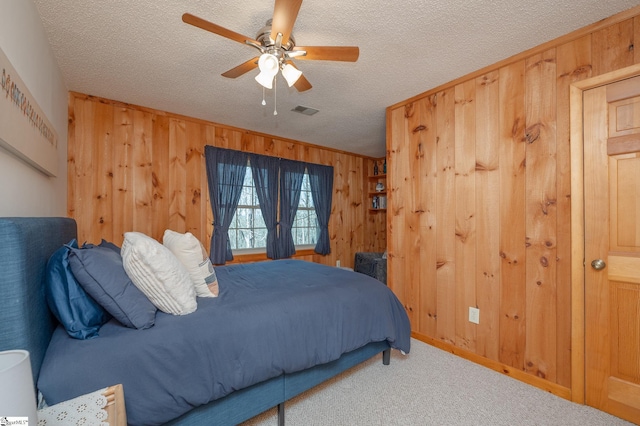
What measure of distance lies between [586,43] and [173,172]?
394cm

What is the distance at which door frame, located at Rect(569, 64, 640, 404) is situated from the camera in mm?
1868

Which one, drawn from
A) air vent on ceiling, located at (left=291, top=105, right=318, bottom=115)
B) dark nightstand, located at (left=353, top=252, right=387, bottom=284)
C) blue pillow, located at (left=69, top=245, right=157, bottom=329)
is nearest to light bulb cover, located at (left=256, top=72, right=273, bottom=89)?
blue pillow, located at (left=69, top=245, right=157, bottom=329)

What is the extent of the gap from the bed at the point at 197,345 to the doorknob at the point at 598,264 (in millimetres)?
1384

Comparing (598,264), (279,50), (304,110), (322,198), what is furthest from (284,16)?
(322,198)

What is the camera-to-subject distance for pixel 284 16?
145cm

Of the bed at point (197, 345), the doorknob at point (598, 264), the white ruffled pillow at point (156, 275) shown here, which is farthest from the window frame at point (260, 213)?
the doorknob at point (598, 264)

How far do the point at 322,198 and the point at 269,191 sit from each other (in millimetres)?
1062

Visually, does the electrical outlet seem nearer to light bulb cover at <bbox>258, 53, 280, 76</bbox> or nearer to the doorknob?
the doorknob

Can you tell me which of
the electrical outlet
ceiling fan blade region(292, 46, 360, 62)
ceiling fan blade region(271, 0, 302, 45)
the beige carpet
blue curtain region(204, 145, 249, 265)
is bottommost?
the beige carpet

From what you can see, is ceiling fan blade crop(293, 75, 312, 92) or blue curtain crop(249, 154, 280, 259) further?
blue curtain crop(249, 154, 280, 259)

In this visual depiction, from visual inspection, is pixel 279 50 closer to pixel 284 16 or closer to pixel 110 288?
pixel 284 16

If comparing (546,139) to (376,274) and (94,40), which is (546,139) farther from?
(94,40)

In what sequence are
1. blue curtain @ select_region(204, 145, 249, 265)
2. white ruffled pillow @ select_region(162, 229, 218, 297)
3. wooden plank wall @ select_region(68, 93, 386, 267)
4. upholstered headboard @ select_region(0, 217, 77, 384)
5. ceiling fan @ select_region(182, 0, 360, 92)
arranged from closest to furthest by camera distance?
upholstered headboard @ select_region(0, 217, 77, 384), ceiling fan @ select_region(182, 0, 360, 92), white ruffled pillow @ select_region(162, 229, 218, 297), wooden plank wall @ select_region(68, 93, 386, 267), blue curtain @ select_region(204, 145, 249, 265)

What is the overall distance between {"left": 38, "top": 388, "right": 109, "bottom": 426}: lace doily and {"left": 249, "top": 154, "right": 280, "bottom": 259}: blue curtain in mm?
3184
